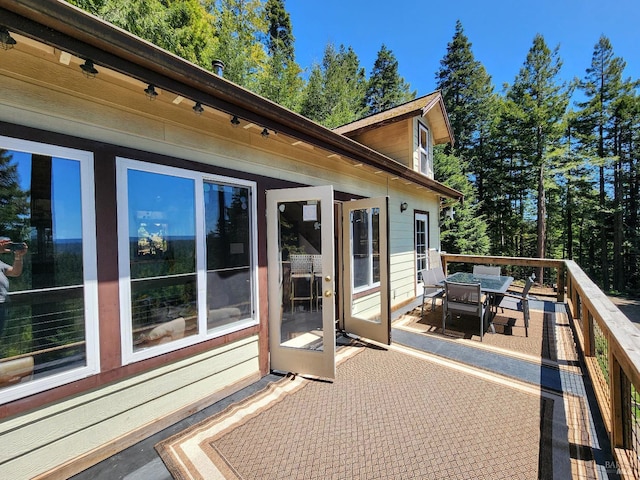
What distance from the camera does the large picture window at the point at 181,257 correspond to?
7.39ft

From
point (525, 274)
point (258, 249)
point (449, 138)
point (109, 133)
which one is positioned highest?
point (449, 138)

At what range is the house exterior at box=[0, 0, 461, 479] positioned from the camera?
5.79 feet

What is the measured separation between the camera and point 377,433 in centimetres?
230

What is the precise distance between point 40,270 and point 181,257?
3.04 feet

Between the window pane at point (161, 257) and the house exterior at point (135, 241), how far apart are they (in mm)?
12

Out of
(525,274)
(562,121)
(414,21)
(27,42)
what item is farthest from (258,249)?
(525,274)

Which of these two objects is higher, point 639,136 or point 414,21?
point 414,21

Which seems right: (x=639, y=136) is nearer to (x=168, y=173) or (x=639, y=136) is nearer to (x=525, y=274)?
(x=525, y=274)

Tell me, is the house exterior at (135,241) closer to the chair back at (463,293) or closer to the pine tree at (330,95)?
the chair back at (463,293)

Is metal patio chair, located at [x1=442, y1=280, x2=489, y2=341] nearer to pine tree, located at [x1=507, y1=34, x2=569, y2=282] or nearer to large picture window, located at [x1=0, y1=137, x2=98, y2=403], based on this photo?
large picture window, located at [x1=0, y1=137, x2=98, y2=403]

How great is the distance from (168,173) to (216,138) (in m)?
0.62

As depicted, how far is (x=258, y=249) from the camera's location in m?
3.14

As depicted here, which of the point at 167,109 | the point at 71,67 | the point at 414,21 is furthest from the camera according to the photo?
the point at 414,21

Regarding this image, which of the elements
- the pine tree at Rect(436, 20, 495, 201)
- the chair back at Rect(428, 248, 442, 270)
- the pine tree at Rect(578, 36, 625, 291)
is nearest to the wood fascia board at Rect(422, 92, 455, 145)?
the chair back at Rect(428, 248, 442, 270)
